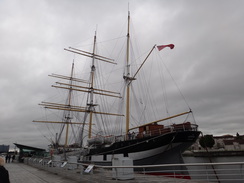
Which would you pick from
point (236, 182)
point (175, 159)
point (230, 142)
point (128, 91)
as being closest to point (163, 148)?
point (175, 159)

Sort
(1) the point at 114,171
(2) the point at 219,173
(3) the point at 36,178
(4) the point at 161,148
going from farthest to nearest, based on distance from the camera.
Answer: (2) the point at 219,173, (4) the point at 161,148, (3) the point at 36,178, (1) the point at 114,171

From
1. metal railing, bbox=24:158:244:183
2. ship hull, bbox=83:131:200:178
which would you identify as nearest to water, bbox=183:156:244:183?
metal railing, bbox=24:158:244:183

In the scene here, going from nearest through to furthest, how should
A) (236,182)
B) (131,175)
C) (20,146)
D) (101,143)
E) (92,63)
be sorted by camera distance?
(131,175) < (236,182) < (101,143) < (20,146) < (92,63)

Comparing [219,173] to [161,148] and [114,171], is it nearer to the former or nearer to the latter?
[161,148]

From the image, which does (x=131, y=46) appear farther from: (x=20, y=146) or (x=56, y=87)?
(x=20, y=146)

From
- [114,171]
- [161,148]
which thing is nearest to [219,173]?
[161,148]

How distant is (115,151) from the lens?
20.1m

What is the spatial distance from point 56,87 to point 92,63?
32.5 feet

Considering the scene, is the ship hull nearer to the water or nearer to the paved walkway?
the water

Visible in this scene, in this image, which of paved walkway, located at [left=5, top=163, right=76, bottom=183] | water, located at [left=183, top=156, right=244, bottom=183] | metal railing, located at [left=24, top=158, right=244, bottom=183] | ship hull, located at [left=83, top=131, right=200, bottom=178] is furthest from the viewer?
ship hull, located at [left=83, top=131, right=200, bottom=178]

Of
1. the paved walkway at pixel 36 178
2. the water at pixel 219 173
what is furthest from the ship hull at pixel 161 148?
the paved walkway at pixel 36 178

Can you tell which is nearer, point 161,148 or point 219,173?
point 161,148

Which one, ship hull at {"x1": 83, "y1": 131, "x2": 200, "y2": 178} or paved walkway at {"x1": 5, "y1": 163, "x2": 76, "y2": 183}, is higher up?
ship hull at {"x1": 83, "y1": 131, "x2": 200, "y2": 178}

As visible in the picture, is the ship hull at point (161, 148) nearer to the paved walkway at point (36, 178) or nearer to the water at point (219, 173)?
the water at point (219, 173)
